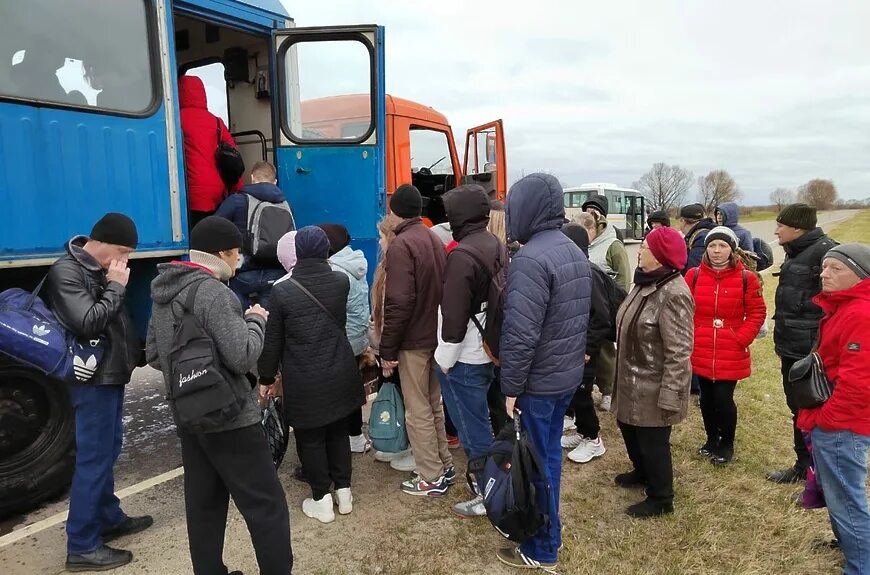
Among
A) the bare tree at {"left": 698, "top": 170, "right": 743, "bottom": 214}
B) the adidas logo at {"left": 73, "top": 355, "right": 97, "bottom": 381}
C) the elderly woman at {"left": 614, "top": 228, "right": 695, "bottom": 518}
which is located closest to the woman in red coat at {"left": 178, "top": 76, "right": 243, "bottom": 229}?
the adidas logo at {"left": 73, "top": 355, "right": 97, "bottom": 381}

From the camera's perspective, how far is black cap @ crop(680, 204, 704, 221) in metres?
5.95

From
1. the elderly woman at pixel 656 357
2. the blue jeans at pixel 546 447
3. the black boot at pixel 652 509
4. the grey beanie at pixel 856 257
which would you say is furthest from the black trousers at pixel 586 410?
the grey beanie at pixel 856 257

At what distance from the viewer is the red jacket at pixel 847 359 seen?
7.64 ft

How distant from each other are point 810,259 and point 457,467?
2.66m

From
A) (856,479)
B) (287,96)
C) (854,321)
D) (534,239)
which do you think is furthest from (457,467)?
(287,96)

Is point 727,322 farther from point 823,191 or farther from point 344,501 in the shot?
point 823,191

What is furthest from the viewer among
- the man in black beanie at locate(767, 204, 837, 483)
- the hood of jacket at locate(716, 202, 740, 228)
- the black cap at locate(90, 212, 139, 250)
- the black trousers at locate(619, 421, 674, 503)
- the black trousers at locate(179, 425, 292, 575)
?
the hood of jacket at locate(716, 202, 740, 228)

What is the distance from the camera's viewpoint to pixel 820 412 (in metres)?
2.51

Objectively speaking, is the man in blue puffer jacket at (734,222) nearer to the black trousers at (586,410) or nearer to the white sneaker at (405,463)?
the black trousers at (586,410)

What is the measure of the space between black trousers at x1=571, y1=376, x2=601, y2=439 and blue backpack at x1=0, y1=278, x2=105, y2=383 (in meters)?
3.03

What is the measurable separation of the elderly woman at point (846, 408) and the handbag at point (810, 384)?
24mm

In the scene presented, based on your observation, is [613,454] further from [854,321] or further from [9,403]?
[9,403]

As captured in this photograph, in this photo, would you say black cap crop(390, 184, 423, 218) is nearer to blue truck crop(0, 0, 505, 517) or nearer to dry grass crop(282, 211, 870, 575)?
blue truck crop(0, 0, 505, 517)

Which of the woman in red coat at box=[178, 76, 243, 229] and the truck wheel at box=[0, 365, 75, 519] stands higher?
the woman in red coat at box=[178, 76, 243, 229]
